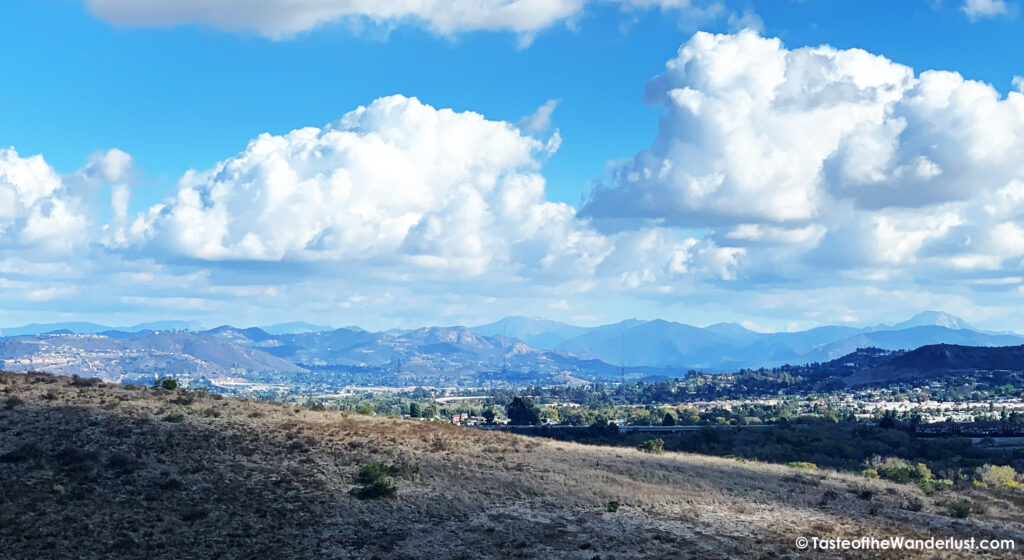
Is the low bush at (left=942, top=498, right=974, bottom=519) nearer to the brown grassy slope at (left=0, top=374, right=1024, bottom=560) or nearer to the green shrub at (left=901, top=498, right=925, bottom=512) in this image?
the brown grassy slope at (left=0, top=374, right=1024, bottom=560)

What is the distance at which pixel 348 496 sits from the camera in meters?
47.6

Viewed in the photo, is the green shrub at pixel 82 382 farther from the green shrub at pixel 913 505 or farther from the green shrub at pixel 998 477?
the green shrub at pixel 998 477

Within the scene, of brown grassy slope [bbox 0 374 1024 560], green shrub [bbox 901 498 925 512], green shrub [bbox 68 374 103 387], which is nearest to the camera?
brown grassy slope [bbox 0 374 1024 560]

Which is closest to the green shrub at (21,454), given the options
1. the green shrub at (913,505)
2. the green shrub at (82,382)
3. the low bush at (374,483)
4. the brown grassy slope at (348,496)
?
the brown grassy slope at (348,496)

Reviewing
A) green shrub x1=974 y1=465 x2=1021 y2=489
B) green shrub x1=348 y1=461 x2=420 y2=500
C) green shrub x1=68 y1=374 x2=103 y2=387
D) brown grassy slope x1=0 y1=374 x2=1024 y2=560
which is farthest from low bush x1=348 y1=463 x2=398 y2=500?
green shrub x1=974 y1=465 x2=1021 y2=489

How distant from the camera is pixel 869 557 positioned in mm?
42594

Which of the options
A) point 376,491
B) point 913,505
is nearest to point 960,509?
point 913,505

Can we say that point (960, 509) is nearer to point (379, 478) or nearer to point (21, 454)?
point (379, 478)

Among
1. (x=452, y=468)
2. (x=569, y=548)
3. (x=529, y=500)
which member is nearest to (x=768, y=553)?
(x=569, y=548)

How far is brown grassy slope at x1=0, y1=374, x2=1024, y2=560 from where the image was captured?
3997cm

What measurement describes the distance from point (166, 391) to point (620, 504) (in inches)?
1683

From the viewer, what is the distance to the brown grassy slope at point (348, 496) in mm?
39969

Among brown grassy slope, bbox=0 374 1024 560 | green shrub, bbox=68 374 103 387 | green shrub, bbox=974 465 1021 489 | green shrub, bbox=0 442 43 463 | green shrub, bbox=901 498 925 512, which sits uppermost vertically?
green shrub, bbox=68 374 103 387

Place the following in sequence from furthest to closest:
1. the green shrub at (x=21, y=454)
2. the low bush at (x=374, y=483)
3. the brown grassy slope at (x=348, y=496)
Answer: the low bush at (x=374, y=483)
the green shrub at (x=21, y=454)
the brown grassy slope at (x=348, y=496)
